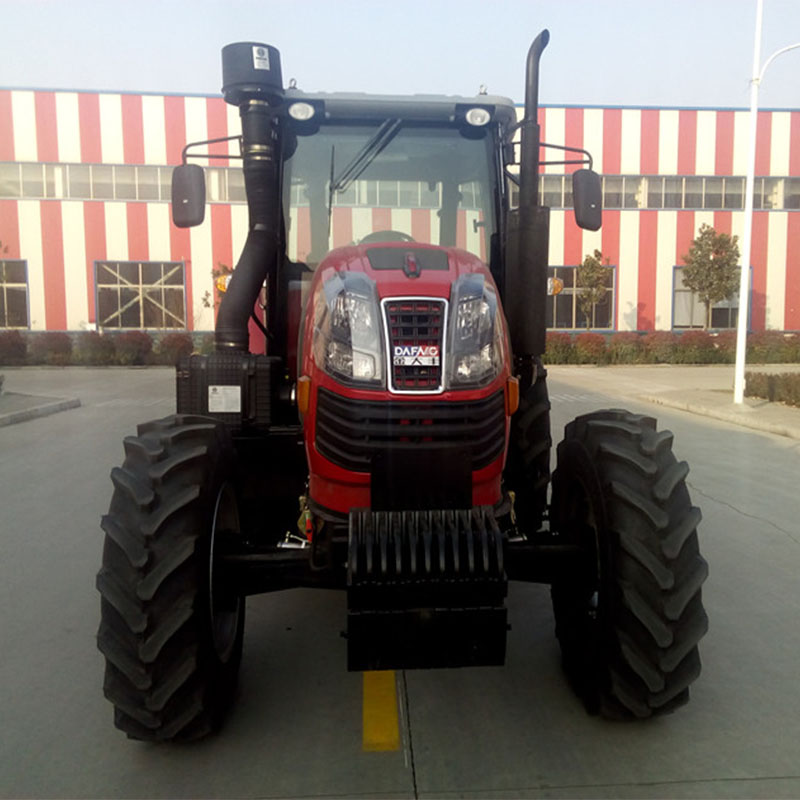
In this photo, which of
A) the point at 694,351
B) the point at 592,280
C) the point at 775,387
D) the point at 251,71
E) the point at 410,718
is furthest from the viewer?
the point at 592,280

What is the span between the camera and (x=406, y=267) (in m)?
3.35

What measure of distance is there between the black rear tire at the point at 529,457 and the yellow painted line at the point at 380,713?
4.29ft

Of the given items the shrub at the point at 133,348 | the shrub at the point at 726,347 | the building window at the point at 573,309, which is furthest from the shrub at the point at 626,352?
the shrub at the point at 133,348

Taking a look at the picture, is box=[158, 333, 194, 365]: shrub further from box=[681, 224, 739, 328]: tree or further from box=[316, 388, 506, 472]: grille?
box=[316, 388, 506, 472]: grille

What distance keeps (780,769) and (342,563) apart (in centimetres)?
184

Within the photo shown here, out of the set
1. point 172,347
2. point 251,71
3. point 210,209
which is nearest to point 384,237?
point 251,71

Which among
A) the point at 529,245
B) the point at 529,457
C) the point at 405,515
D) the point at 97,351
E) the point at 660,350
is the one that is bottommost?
the point at 660,350

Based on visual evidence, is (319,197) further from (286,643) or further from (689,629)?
(689,629)

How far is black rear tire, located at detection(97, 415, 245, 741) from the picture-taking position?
9.75ft

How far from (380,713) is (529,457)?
6.32ft

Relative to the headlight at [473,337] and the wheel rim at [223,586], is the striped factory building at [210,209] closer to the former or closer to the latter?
the wheel rim at [223,586]

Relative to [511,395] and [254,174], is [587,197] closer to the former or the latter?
[511,395]

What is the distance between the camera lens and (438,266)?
346 centimetres

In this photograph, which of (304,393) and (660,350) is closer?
(304,393)
